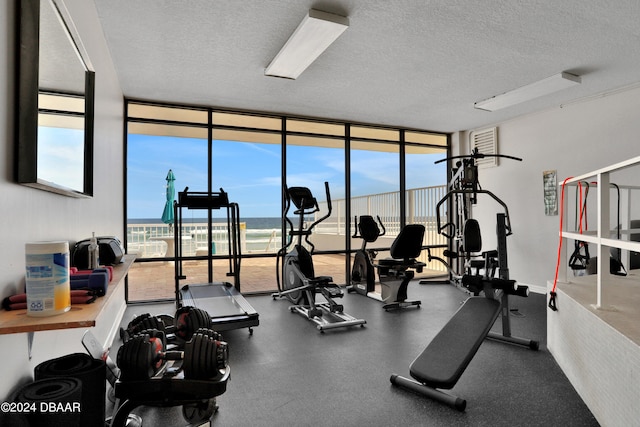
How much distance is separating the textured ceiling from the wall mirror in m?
1.24

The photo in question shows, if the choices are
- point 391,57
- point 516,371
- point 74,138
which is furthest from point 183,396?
point 391,57

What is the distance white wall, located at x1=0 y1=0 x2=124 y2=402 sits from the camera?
136 centimetres

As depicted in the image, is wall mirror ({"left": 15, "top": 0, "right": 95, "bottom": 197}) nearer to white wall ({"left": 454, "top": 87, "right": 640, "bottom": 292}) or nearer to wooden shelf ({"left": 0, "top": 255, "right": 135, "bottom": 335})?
→ wooden shelf ({"left": 0, "top": 255, "right": 135, "bottom": 335})

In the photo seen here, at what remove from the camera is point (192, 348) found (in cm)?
181

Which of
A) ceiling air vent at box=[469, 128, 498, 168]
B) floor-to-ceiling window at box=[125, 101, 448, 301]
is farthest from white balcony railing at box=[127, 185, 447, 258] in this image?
ceiling air vent at box=[469, 128, 498, 168]

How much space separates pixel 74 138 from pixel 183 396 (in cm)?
150

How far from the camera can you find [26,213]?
1.55 metres

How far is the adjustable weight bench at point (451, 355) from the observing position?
8.13 feet

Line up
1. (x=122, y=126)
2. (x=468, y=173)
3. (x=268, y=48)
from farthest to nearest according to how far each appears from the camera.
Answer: (x=122, y=126) → (x=468, y=173) → (x=268, y=48)

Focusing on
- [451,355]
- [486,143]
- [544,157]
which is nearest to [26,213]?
[451,355]

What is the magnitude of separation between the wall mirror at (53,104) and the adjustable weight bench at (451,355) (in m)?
2.43

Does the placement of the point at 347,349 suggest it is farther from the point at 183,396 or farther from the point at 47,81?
the point at 47,81

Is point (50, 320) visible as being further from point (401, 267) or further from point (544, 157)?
point (544, 157)

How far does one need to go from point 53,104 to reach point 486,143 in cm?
689
